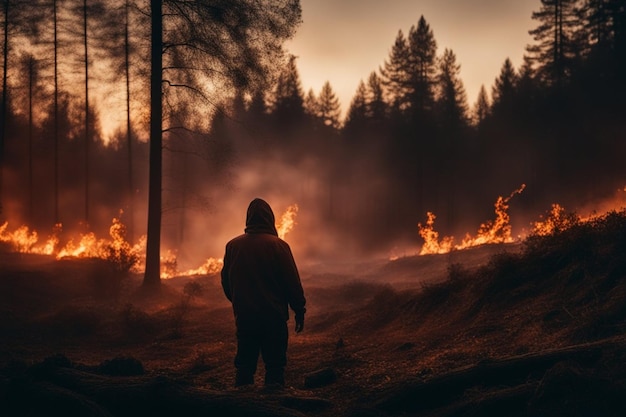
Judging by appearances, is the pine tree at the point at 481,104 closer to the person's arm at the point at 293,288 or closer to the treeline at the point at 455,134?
the treeline at the point at 455,134

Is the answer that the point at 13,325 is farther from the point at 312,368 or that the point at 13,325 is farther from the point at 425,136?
the point at 425,136

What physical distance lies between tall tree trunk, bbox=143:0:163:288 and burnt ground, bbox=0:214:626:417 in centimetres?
87

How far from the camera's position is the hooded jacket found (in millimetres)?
5801

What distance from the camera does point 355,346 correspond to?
872cm

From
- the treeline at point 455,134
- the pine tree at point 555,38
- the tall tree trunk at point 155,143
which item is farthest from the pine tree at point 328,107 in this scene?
the tall tree trunk at point 155,143

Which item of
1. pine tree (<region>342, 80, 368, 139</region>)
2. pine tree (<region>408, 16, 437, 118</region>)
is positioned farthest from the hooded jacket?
pine tree (<region>342, 80, 368, 139</region>)

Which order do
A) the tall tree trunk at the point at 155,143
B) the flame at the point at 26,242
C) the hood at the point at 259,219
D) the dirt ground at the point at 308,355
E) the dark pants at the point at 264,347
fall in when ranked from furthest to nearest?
the flame at the point at 26,242 → the tall tree trunk at the point at 155,143 → the hood at the point at 259,219 → the dark pants at the point at 264,347 → the dirt ground at the point at 308,355

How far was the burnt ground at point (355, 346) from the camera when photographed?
14.4ft

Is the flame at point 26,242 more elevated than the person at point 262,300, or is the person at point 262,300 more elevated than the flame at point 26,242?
the flame at point 26,242

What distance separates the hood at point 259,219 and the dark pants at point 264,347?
1.05m

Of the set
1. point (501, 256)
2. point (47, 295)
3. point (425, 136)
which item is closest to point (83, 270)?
point (47, 295)

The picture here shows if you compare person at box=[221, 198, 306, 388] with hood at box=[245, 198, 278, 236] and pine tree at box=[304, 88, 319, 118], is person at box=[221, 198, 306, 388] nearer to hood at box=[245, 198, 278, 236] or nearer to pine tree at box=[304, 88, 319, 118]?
hood at box=[245, 198, 278, 236]

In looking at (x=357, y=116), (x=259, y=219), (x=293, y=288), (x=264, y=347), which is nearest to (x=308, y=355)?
(x=264, y=347)

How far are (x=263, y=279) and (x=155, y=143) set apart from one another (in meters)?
10.8
